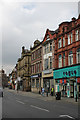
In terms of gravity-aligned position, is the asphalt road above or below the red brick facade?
below

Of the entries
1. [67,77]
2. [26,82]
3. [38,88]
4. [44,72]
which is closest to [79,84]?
[67,77]

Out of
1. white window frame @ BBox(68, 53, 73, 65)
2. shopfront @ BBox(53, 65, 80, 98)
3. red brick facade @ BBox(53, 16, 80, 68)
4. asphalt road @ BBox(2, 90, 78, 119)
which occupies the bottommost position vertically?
asphalt road @ BBox(2, 90, 78, 119)

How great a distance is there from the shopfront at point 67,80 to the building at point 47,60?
297 centimetres

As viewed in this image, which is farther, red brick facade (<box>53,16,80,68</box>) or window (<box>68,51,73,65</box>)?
window (<box>68,51,73,65</box>)

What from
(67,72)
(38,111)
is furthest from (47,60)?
(38,111)

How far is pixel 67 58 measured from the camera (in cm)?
3416

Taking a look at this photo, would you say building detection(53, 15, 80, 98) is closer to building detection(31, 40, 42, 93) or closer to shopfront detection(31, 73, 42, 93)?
building detection(31, 40, 42, 93)

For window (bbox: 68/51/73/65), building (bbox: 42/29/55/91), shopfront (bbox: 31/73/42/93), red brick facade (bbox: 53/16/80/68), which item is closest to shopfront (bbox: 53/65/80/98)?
window (bbox: 68/51/73/65)

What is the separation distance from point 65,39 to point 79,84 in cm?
834

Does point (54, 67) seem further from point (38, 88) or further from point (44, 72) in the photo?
point (38, 88)

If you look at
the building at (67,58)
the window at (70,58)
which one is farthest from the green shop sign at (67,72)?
the window at (70,58)

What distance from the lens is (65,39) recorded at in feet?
114

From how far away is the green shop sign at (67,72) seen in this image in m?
30.6

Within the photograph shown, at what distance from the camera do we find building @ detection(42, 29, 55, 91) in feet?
136
